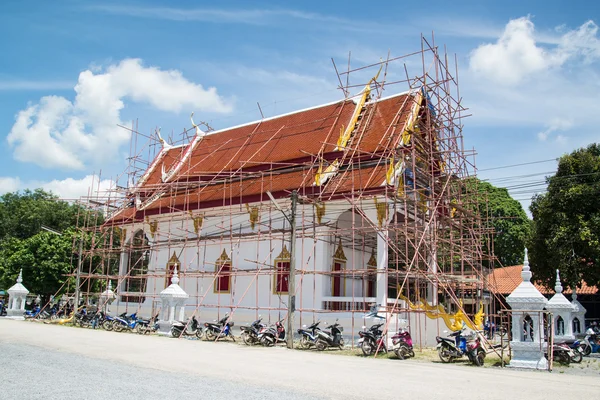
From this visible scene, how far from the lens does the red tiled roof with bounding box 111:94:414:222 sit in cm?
1622

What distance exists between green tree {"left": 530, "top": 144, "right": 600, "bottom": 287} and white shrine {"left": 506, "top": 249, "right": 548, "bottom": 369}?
933 centimetres

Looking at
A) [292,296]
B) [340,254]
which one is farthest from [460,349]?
[340,254]

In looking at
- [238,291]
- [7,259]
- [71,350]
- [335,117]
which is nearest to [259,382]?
[71,350]

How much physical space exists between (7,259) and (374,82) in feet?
62.4

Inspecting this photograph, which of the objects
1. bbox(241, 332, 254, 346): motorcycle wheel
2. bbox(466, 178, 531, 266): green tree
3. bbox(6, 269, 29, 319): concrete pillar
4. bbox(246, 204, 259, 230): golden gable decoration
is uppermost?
bbox(466, 178, 531, 266): green tree

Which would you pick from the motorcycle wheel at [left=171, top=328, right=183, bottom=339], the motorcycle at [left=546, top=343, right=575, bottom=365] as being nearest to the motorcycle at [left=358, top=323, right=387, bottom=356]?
the motorcycle at [left=546, top=343, right=575, bottom=365]

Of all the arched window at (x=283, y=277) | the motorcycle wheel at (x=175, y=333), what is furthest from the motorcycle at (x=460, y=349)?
the motorcycle wheel at (x=175, y=333)

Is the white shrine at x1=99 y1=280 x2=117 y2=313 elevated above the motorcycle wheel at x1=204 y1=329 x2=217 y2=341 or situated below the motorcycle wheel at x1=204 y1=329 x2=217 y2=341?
above

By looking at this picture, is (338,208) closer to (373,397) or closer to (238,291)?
(238,291)

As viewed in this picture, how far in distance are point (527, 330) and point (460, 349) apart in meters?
1.30

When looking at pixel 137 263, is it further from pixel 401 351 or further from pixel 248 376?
pixel 248 376

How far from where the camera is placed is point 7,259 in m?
25.9

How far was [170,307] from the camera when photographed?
1577 cm

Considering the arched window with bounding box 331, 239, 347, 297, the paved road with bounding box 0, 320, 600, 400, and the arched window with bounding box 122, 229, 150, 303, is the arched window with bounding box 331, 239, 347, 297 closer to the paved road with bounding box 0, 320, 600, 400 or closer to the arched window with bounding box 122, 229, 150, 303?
the paved road with bounding box 0, 320, 600, 400
